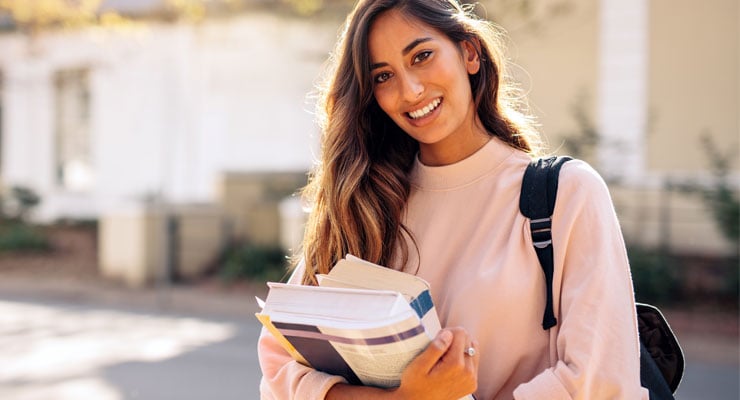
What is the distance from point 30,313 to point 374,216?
956 cm

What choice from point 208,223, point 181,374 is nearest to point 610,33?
point 208,223

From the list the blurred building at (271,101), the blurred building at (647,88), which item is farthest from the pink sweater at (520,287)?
the blurred building at (647,88)

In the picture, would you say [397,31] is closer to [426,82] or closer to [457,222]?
[426,82]

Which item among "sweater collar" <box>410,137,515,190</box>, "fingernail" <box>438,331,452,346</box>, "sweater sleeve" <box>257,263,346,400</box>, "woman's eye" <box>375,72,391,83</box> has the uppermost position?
"woman's eye" <box>375,72,391,83</box>

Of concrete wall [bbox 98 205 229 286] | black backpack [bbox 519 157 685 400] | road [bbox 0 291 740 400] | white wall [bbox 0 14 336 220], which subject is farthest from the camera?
white wall [bbox 0 14 336 220]

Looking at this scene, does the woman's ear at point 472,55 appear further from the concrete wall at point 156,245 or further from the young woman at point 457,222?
the concrete wall at point 156,245

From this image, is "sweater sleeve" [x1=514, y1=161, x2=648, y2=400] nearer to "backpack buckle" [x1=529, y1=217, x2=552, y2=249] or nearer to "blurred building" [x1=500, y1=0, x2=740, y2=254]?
"backpack buckle" [x1=529, y1=217, x2=552, y2=249]

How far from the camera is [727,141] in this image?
40.6ft

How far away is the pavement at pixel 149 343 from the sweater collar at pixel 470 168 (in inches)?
183

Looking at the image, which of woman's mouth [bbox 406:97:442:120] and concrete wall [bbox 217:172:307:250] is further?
concrete wall [bbox 217:172:307:250]

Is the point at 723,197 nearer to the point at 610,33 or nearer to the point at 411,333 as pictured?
the point at 610,33

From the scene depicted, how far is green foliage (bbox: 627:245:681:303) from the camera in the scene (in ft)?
33.6

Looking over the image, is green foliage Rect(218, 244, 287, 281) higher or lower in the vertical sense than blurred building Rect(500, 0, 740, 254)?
lower

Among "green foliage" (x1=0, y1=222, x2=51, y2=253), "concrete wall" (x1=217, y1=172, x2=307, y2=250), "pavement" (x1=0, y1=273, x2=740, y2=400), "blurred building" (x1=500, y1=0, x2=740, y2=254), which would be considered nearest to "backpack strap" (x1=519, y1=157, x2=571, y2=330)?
"pavement" (x1=0, y1=273, x2=740, y2=400)
